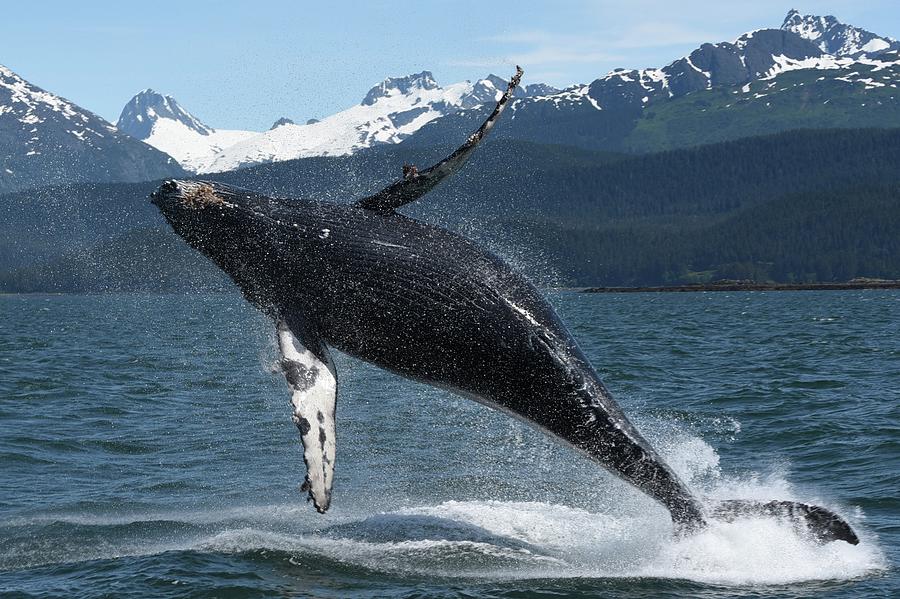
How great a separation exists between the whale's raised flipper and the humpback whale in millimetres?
24

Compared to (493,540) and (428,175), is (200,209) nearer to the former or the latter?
(428,175)

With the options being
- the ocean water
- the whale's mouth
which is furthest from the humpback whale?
the ocean water

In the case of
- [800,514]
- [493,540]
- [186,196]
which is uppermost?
[186,196]

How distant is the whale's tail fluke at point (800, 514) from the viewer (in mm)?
10320

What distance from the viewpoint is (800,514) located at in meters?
10.6

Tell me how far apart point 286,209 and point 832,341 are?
113 ft

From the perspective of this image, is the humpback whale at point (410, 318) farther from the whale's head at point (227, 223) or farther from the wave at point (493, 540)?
the wave at point (493, 540)

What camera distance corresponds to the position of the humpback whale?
1051cm

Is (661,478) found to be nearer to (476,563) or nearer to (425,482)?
(476,563)

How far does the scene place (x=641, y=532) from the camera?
12328 millimetres

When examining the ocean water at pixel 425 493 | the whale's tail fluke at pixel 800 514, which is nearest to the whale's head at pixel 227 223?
the ocean water at pixel 425 493

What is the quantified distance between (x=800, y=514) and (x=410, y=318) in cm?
421

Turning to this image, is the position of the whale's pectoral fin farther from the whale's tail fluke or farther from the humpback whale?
the whale's tail fluke

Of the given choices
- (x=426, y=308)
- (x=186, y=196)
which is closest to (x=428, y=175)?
(x=426, y=308)
